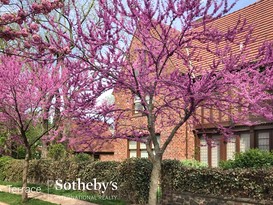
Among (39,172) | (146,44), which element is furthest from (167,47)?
(39,172)

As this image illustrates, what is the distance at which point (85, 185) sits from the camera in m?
13.8

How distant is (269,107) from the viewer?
19.9 feet

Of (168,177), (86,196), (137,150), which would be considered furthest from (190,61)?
(137,150)

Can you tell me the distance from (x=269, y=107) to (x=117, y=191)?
7248 mm

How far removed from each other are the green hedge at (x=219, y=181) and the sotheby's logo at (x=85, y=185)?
243 centimetres

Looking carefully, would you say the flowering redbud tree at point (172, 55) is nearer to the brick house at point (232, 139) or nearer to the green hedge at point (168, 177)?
the green hedge at point (168, 177)

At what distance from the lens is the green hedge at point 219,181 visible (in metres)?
8.28

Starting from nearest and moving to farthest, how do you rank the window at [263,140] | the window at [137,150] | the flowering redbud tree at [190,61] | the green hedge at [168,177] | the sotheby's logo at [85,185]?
1. the flowering redbud tree at [190,61]
2. the green hedge at [168,177]
3. the sotheby's logo at [85,185]
4. the window at [263,140]
5. the window at [137,150]

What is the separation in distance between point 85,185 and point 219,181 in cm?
629

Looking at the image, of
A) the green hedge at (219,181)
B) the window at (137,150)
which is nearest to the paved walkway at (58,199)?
the green hedge at (219,181)

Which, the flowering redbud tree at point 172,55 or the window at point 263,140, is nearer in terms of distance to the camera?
the flowering redbud tree at point 172,55

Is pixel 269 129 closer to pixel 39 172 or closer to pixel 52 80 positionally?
pixel 52 80

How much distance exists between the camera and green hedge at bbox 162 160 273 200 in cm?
828

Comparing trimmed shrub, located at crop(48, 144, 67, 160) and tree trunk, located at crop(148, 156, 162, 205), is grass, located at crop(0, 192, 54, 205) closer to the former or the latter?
trimmed shrub, located at crop(48, 144, 67, 160)
